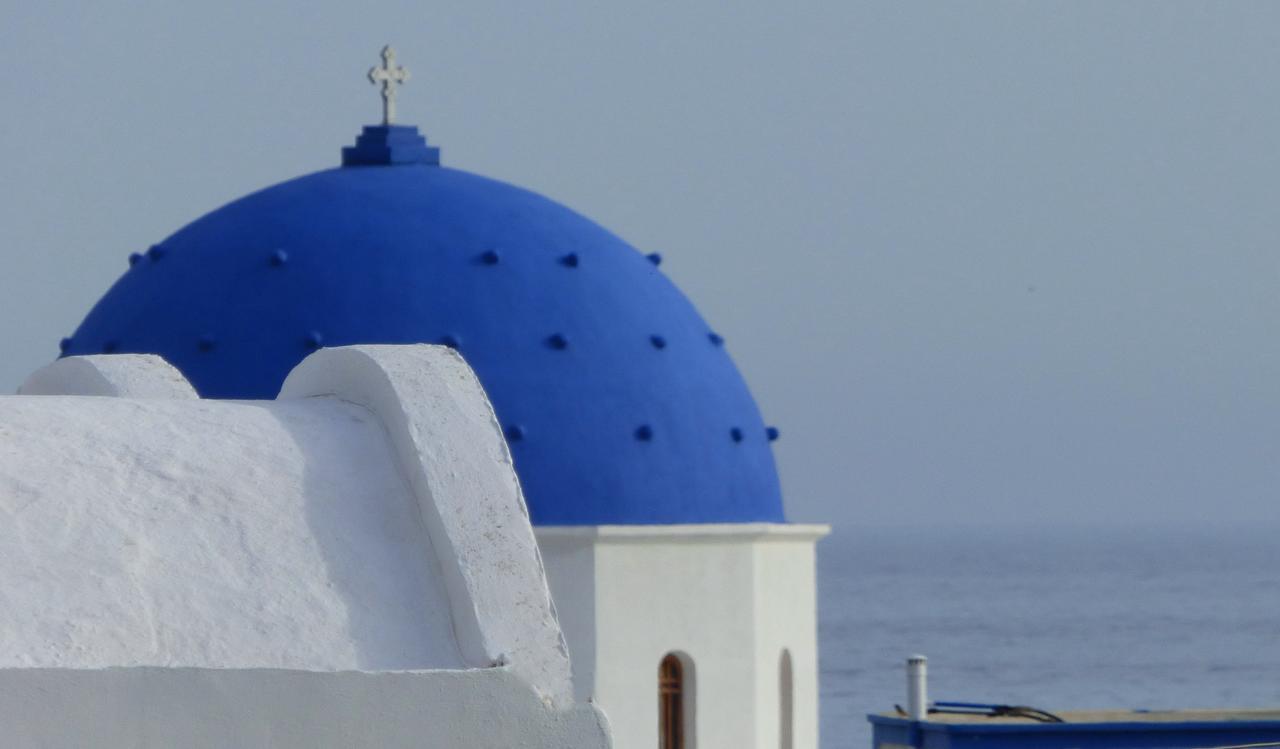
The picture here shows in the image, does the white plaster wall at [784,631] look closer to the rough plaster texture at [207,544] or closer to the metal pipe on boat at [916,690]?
the metal pipe on boat at [916,690]

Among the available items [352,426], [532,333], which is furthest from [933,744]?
[352,426]

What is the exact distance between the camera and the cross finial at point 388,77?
56.4 feet

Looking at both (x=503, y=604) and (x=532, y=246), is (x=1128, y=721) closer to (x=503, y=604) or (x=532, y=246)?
(x=532, y=246)

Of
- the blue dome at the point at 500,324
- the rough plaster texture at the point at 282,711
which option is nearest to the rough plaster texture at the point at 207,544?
the rough plaster texture at the point at 282,711

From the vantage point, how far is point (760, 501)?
15992 millimetres

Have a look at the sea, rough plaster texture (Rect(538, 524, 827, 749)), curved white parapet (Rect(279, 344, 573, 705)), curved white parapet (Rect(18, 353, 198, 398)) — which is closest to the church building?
rough plaster texture (Rect(538, 524, 827, 749))

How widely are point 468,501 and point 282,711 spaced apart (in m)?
0.76

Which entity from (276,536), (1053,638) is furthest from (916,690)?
(1053,638)

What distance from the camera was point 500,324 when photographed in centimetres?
1530

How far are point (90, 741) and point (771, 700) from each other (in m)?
10.2

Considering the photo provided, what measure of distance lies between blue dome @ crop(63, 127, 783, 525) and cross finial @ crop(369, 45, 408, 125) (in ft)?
2.94

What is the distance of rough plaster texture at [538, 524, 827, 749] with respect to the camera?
598 inches

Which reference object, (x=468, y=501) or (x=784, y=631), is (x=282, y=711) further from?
(x=784, y=631)

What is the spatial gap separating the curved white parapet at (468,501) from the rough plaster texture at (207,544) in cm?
8
